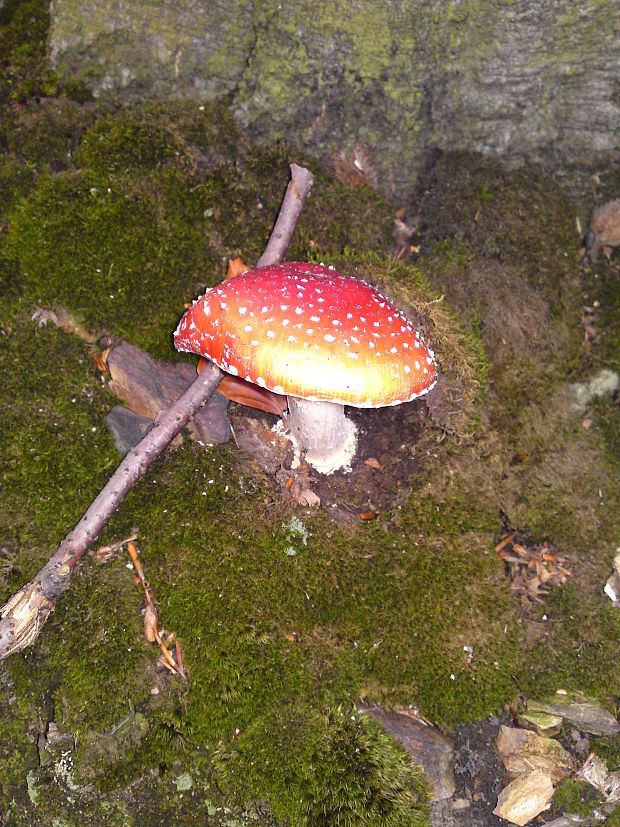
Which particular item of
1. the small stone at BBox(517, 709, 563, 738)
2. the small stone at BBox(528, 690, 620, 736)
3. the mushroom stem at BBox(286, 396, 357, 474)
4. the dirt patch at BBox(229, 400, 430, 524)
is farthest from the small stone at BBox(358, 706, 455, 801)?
the mushroom stem at BBox(286, 396, 357, 474)

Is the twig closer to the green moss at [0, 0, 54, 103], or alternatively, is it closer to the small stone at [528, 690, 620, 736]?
the green moss at [0, 0, 54, 103]

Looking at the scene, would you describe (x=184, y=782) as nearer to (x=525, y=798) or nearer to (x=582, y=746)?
(x=525, y=798)

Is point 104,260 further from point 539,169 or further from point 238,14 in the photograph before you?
point 539,169

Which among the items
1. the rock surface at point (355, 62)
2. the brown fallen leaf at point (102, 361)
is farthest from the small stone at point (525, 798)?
the rock surface at point (355, 62)

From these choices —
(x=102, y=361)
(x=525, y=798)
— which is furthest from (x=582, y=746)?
(x=102, y=361)

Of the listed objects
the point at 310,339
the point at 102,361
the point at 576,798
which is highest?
the point at 310,339

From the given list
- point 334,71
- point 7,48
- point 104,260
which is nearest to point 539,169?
point 334,71
